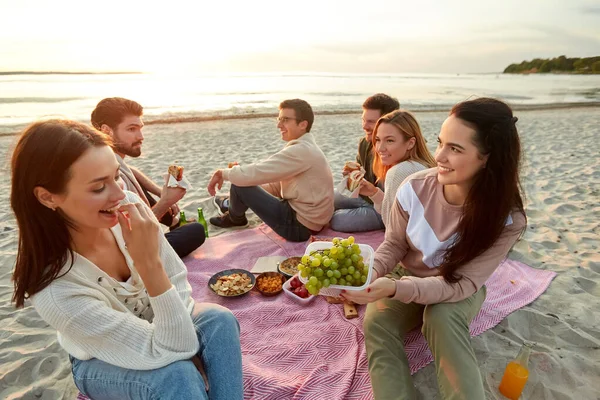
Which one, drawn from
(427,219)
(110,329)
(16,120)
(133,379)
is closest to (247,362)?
(133,379)

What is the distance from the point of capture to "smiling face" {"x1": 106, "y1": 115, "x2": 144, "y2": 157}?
12.3 ft

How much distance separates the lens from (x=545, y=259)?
4211 millimetres

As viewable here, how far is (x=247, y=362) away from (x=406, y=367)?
1.19 m

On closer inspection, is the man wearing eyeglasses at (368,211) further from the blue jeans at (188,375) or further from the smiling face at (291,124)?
the blue jeans at (188,375)

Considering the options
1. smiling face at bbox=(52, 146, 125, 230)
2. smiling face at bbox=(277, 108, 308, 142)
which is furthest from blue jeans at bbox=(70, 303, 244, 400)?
smiling face at bbox=(277, 108, 308, 142)

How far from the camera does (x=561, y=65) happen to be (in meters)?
52.2

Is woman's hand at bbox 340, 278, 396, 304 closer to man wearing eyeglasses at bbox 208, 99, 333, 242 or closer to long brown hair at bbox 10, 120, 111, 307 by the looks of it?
long brown hair at bbox 10, 120, 111, 307

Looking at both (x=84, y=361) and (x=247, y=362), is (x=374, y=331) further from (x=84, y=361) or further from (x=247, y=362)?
(x=84, y=361)

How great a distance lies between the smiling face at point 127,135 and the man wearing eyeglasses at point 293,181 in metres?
1.13

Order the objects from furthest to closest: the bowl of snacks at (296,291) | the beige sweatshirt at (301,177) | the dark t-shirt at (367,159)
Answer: the dark t-shirt at (367,159) < the beige sweatshirt at (301,177) < the bowl of snacks at (296,291)

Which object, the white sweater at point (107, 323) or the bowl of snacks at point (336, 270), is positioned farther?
the bowl of snacks at point (336, 270)

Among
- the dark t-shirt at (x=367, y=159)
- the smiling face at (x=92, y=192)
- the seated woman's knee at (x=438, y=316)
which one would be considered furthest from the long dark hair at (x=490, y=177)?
the dark t-shirt at (x=367, y=159)

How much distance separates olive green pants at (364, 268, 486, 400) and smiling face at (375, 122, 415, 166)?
64.2 inches

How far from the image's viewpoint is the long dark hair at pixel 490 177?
7.51 feet
